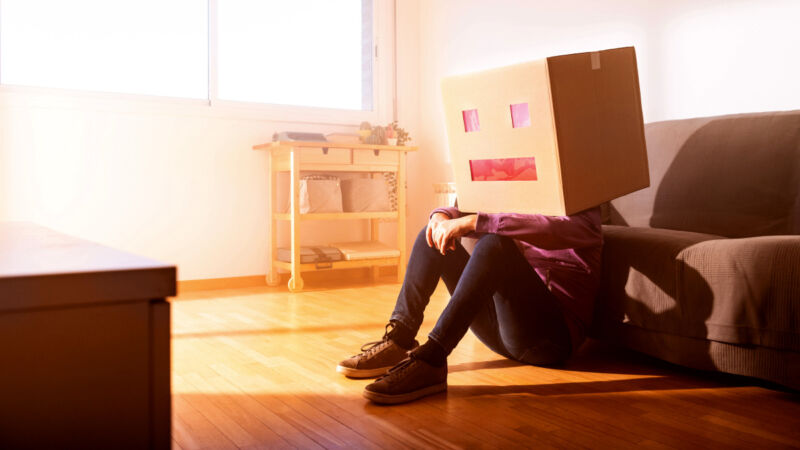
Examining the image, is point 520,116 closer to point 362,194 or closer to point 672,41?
point 672,41

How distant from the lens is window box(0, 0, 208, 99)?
285 centimetres

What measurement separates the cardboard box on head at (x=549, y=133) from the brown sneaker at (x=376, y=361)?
40cm

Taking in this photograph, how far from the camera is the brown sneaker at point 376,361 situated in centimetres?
162

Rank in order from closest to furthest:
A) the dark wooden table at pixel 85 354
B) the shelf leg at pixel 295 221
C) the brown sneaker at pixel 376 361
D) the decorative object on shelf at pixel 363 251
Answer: the dark wooden table at pixel 85 354
the brown sneaker at pixel 376 361
the shelf leg at pixel 295 221
the decorative object on shelf at pixel 363 251

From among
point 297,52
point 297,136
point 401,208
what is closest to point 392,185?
point 401,208

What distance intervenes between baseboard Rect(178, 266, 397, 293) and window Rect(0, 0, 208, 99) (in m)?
0.95

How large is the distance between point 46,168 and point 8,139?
0.18 m

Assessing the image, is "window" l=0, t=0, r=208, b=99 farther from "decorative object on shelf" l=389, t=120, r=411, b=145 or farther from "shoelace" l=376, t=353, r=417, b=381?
"shoelace" l=376, t=353, r=417, b=381

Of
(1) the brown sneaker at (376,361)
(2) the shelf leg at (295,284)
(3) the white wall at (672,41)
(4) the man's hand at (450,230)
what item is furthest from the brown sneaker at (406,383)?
(2) the shelf leg at (295,284)

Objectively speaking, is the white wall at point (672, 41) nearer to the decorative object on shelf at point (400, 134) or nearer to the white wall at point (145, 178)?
the decorative object on shelf at point (400, 134)

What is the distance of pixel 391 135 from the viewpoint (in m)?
3.60

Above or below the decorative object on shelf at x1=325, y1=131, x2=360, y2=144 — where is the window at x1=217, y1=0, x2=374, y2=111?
above

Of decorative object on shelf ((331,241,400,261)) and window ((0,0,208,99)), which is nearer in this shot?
window ((0,0,208,99))

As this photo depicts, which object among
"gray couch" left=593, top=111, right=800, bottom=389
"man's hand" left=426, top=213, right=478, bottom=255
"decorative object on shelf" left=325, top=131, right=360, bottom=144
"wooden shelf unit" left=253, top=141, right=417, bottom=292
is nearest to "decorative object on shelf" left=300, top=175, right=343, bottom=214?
"wooden shelf unit" left=253, top=141, right=417, bottom=292
